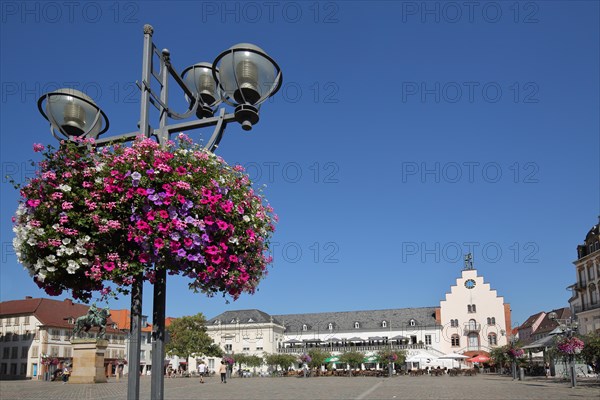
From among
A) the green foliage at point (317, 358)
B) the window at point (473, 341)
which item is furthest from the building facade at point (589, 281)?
the green foliage at point (317, 358)

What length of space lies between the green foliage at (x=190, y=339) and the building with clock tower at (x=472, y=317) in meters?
35.1

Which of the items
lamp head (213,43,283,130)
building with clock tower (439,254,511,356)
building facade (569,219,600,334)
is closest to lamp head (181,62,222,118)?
lamp head (213,43,283,130)

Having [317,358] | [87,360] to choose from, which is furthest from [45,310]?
[87,360]

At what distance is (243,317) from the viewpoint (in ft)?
299

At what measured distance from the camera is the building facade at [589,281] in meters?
55.8

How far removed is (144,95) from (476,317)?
81.6m

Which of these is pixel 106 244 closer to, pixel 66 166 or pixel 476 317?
pixel 66 166

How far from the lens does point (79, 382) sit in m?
33.1

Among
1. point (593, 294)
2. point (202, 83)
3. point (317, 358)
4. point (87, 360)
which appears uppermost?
point (202, 83)

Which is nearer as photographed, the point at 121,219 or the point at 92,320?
the point at 121,219

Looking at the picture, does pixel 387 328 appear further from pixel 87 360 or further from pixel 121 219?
pixel 121 219

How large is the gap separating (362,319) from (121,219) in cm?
8819

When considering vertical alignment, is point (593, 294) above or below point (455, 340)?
above

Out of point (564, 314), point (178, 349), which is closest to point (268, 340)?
point (178, 349)
